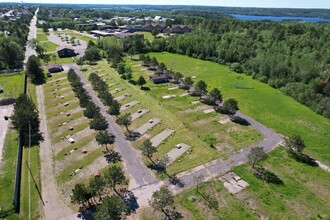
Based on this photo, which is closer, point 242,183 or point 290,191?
point 290,191

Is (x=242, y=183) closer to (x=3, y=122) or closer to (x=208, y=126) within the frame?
(x=208, y=126)

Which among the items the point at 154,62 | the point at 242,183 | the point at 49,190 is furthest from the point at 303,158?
the point at 154,62

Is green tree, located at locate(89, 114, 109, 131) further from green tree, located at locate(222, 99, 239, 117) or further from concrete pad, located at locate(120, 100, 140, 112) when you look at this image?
green tree, located at locate(222, 99, 239, 117)

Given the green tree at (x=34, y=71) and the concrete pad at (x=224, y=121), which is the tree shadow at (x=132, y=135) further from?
the green tree at (x=34, y=71)

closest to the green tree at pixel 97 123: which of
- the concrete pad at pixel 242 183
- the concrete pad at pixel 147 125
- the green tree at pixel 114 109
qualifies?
the green tree at pixel 114 109

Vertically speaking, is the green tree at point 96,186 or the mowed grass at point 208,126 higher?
the green tree at point 96,186

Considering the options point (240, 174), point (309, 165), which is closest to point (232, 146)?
point (240, 174)
